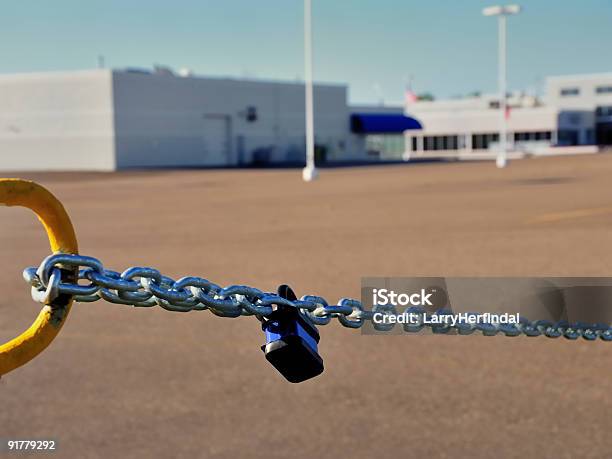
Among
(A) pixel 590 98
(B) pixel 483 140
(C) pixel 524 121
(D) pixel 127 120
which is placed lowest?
(B) pixel 483 140

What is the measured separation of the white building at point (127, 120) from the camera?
53031mm

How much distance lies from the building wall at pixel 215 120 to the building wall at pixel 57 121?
1.08 metres

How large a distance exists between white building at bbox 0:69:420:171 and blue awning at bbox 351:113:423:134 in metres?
10.3

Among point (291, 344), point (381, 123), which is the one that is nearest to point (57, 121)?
point (381, 123)

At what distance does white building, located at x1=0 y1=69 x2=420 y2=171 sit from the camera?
5303 cm

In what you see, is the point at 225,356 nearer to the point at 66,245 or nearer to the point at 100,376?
the point at 100,376

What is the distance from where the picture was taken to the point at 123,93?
2088 inches

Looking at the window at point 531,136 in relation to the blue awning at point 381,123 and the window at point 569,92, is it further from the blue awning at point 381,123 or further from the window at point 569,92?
the blue awning at point 381,123

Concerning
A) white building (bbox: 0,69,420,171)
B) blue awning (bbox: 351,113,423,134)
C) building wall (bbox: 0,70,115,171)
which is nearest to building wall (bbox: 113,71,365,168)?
white building (bbox: 0,69,420,171)

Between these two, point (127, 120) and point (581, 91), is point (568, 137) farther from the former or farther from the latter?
point (127, 120)

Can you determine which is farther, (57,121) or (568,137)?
(568,137)

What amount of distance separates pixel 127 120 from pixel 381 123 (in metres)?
24.4

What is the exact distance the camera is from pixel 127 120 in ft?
175

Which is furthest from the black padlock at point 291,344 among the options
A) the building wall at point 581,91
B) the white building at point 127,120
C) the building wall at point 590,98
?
the building wall at point 581,91
